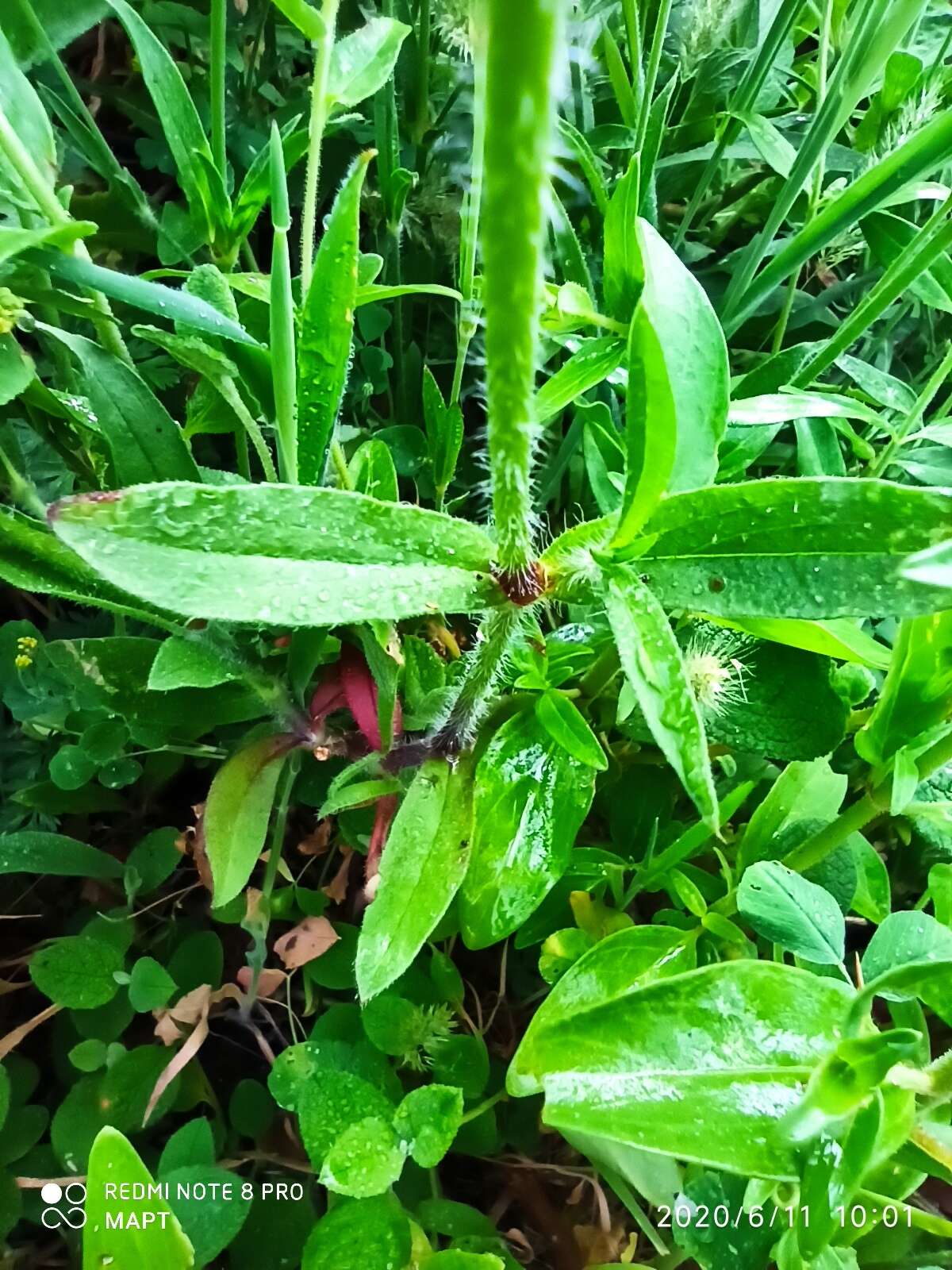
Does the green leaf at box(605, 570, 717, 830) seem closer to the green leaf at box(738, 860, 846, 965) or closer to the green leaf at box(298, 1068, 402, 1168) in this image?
the green leaf at box(738, 860, 846, 965)

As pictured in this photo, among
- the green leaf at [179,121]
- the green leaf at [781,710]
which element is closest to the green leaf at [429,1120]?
the green leaf at [781,710]

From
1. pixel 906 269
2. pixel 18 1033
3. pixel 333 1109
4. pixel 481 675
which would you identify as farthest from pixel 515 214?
pixel 18 1033

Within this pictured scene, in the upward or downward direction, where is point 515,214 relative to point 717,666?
upward

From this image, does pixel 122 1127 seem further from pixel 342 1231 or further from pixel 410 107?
pixel 410 107

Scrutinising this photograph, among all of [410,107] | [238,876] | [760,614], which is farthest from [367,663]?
[410,107]

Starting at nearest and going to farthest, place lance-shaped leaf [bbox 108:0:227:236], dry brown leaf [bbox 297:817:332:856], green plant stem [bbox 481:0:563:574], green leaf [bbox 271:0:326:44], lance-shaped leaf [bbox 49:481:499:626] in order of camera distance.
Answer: green plant stem [bbox 481:0:563:574]
lance-shaped leaf [bbox 49:481:499:626]
green leaf [bbox 271:0:326:44]
lance-shaped leaf [bbox 108:0:227:236]
dry brown leaf [bbox 297:817:332:856]

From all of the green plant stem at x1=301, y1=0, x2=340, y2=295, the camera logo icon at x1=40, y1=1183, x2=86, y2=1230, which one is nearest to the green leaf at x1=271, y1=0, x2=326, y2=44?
the green plant stem at x1=301, y1=0, x2=340, y2=295

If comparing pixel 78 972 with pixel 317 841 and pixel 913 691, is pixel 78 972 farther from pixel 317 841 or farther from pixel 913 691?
pixel 913 691
